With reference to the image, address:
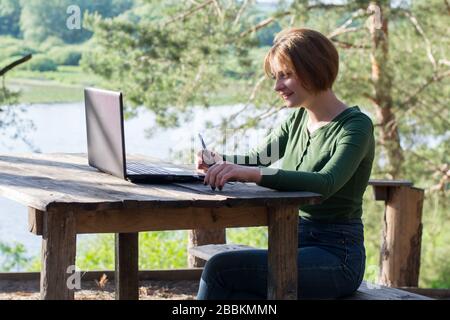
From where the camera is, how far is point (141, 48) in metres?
10.1

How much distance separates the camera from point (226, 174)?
2.71 m

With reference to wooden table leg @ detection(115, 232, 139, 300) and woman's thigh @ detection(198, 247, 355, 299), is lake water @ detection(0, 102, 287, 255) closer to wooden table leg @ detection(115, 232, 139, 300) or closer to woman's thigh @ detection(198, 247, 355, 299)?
wooden table leg @ detection(115, 232, 139, 300)

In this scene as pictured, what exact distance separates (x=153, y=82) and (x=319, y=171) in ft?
23.6

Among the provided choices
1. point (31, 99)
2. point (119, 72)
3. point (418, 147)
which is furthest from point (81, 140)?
point (418, 147)

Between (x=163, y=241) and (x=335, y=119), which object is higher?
(x=335, y=119)

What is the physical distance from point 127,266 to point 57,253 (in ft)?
4.45

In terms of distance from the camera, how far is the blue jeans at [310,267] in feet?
9.35

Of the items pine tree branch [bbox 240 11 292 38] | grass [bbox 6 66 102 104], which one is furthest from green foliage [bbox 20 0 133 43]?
pine tree branch [bbox 240 11 292 38]

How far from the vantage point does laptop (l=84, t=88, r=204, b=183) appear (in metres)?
2.86

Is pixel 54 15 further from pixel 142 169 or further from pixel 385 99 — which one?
pixel 142 169

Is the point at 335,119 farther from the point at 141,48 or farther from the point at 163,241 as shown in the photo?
Answer: the point at 163,241

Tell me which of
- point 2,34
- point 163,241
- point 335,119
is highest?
point 2,34

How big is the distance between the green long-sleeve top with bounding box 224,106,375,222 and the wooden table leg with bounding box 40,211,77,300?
1.81ft

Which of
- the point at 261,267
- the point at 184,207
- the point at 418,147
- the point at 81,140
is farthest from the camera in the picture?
the point at 81,140
